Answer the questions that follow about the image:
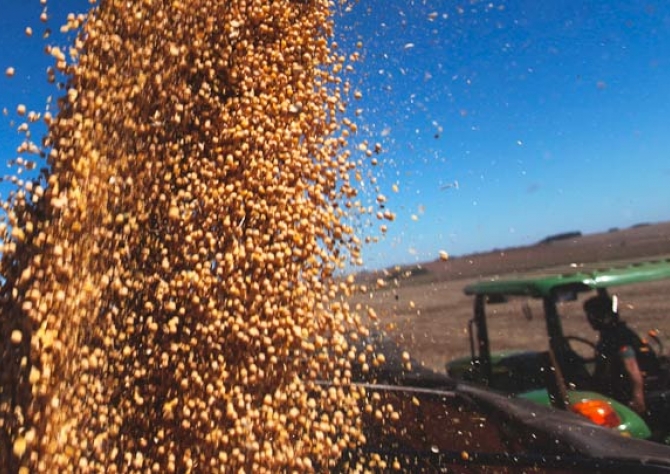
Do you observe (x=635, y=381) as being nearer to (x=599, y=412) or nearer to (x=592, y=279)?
(x=599, y=412)

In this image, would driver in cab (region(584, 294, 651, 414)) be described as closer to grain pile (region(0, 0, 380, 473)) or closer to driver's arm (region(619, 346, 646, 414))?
driver's arm (region(619, 346, 646, 414))

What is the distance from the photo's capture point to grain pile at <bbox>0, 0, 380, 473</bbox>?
2.04m

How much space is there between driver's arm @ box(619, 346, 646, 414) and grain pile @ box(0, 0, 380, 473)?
5.24ft

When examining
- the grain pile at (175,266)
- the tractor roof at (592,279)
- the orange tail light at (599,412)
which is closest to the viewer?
the grain pile at (175,266)

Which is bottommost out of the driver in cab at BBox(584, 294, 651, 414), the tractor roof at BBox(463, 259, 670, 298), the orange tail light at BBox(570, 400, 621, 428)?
the orange tail light at BBox(570, 400, 621, 428)

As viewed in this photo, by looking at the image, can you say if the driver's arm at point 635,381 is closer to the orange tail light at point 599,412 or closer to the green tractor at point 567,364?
the green tractor at point 567,364

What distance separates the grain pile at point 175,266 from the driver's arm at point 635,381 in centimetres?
160

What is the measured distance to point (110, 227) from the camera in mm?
2270

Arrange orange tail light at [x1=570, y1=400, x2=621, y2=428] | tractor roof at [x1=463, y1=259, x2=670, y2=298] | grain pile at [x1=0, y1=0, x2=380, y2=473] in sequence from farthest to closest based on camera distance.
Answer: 1. tractor roof at [x1=463, y1=259, x2=670, y2=298]
2. orange tail light at [x1=570, y1=400, x2=621, y2=428]
3. grain pile at [x1=0, y1=0, x2=380, y2=473]

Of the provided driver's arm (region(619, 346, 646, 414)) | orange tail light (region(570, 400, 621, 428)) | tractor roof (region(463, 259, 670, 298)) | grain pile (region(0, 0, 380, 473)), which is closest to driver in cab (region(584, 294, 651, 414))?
driver's arm (region(619, 346, 646, 414))

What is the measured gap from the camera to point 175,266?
2.36 meters

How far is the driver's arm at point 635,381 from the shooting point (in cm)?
322

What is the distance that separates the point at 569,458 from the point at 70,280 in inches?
72.5

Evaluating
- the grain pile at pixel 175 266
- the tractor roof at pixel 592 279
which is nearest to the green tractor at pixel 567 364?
the tractor roof at pixel 592 279
